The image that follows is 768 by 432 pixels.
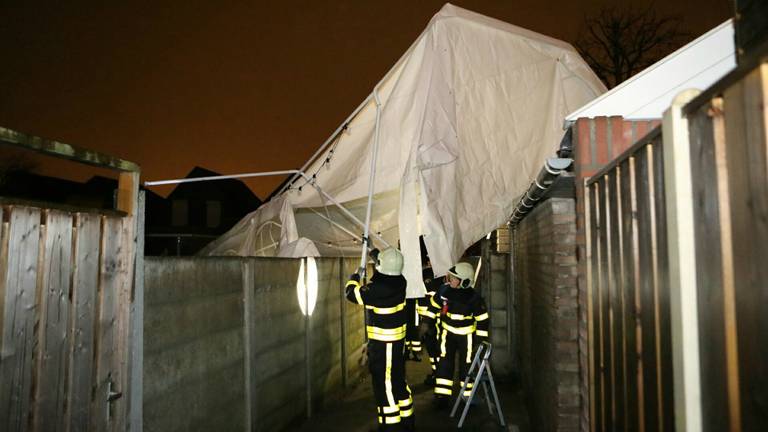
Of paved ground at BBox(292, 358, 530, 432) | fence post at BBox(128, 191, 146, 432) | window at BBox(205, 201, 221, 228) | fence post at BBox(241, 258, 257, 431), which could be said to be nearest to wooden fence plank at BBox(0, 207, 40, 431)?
fence post at BBox(128, 191, 146, 432)

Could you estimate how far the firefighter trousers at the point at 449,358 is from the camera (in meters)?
7.71

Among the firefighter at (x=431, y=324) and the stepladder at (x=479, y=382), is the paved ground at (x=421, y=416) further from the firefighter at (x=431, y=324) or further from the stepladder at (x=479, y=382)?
the firefighter at (x=431, y=324)

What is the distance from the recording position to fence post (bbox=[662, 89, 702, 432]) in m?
1.79

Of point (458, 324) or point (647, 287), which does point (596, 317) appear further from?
point (458, 324)

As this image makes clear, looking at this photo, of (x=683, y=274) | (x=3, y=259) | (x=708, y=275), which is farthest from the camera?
(x=3, y=259)

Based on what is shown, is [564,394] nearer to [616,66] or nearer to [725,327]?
[725,327]

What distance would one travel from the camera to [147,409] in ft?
12.8

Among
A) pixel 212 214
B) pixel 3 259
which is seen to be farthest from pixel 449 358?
pixel 212 214

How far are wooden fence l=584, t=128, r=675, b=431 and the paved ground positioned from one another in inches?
159

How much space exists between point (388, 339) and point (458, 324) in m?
1.69

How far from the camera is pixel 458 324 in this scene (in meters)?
7.77

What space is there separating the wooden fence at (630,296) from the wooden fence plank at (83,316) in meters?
2.88

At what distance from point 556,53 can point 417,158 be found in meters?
2.56

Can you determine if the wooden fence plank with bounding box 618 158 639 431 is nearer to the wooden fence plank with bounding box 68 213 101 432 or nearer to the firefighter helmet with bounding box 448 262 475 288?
the wooden fence plank with bounding box 68 213 101 432
